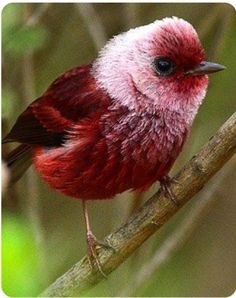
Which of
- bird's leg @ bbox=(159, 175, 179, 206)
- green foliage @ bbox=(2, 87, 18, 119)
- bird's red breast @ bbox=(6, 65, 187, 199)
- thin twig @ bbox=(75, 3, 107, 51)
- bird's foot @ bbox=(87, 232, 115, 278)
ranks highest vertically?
thin twig @ bbox=(75, 3, 107, 51)

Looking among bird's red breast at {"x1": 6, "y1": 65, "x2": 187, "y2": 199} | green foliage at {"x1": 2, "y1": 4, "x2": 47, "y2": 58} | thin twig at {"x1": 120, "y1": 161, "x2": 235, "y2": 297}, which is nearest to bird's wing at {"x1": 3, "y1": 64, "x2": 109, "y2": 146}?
bird's red breast at {"x1": 6, "y1": 65, "x2": 187, "y2": 199}

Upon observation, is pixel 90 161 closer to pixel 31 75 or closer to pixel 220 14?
pixel 31 75

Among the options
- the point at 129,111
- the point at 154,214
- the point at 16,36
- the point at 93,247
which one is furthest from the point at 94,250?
the point at 16,36

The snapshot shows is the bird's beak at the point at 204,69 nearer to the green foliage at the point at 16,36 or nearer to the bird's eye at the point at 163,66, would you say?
the bird's eye at the point at 163,66

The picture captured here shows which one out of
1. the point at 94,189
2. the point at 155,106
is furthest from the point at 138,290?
the point at 155,106

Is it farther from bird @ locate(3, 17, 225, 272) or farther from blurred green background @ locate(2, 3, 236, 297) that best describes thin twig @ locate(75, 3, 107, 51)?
bird @ locate(3, 17, 225, 272)

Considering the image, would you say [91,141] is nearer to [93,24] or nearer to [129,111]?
[129,111]

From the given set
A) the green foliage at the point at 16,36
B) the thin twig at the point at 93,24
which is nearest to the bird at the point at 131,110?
the green foliage at the point at 16,36
